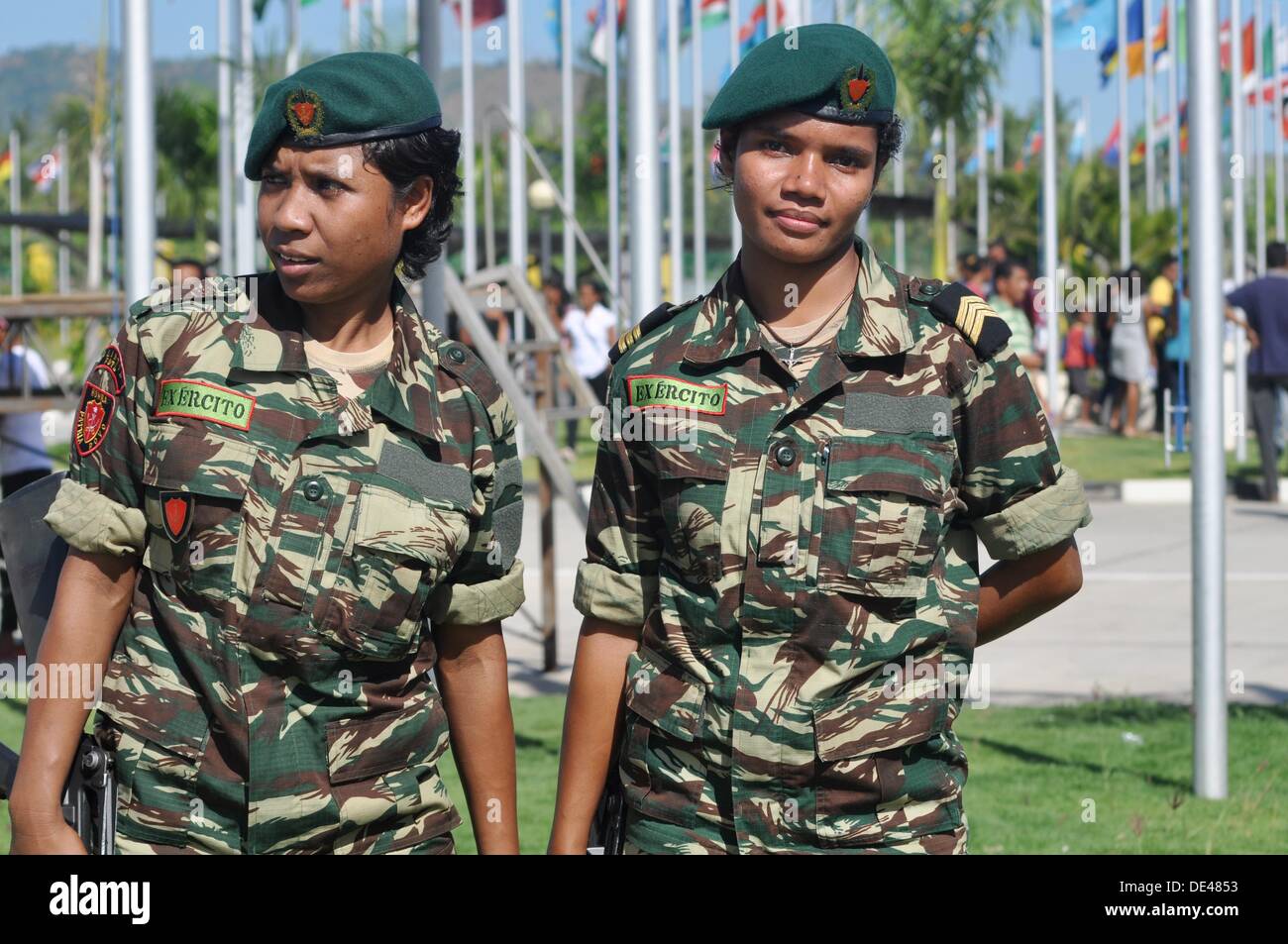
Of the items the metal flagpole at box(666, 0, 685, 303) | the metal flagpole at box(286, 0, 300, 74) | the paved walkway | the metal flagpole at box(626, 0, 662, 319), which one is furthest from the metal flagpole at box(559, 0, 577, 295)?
the metal flagpole at box(626, 0, 662, 319)

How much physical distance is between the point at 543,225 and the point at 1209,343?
20.0 m

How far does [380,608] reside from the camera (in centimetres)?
242

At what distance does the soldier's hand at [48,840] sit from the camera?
7.57 feet

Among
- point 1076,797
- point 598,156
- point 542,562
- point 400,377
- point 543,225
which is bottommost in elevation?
point 1076,797

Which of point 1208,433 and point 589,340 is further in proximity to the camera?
point 589,340

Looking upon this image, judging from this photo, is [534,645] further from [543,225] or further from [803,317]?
[543,225]

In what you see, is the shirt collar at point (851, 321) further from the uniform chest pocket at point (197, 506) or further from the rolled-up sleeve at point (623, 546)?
the uniform chest pocket at point (197, 506)

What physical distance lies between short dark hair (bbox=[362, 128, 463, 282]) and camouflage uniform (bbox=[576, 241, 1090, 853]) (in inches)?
14.5

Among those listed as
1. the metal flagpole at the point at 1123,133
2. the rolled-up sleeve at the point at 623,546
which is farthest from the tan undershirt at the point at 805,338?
the metal flagpole at the point at 1123,133

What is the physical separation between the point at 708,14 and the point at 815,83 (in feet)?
72.1

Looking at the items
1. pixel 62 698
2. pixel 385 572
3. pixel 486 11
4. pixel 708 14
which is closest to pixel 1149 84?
pixel 708 14

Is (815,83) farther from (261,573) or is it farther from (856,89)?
(261,573)

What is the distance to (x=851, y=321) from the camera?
2492 millimetres
